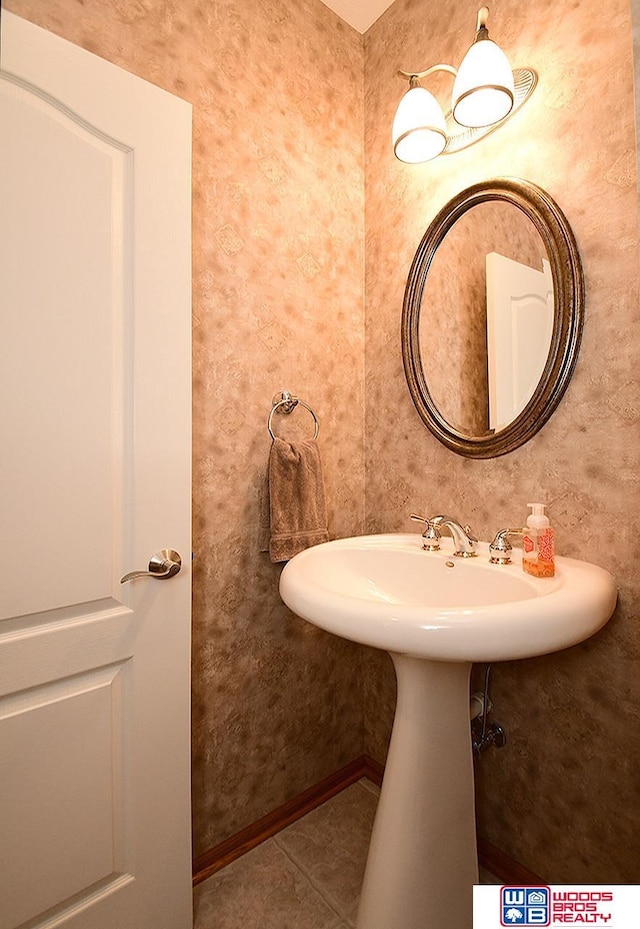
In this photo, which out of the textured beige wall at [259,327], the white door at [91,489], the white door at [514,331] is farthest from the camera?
the textured beige wall at [259,327]

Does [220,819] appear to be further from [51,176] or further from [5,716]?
[51,176]

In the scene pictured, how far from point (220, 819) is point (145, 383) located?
3.97ft

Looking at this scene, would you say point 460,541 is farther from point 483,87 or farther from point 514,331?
point 483,87

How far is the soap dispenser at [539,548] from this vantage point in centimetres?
100

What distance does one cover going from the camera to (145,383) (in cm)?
106

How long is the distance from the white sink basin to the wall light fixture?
1.09m

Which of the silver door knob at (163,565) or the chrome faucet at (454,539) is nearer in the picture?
Result: the silver door knob at (163,565)

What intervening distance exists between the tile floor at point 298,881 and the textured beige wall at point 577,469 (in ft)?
1.09

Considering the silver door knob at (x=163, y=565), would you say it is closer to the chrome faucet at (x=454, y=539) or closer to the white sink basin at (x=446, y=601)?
the white sink basin at (x=446, y=601)

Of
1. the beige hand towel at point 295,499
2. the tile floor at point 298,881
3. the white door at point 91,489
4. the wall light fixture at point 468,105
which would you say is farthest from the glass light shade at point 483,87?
the tile floor at point 298,881

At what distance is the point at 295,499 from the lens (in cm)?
142

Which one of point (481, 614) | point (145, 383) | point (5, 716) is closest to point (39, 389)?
point (145, 383)

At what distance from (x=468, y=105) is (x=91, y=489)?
1.28 m

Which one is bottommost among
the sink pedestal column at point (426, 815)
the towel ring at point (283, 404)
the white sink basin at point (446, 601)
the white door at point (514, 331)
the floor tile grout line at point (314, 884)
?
the floor tile grout line at point (314, 884)
